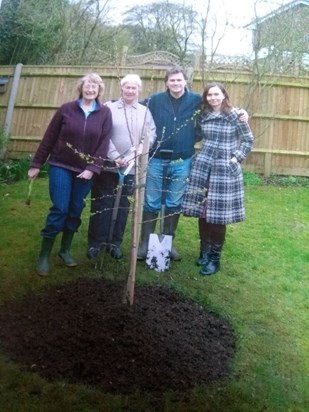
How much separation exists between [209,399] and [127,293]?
812mm

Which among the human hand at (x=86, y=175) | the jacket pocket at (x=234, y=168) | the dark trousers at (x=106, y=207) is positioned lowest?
the dark trousers at (x=106, y=207)

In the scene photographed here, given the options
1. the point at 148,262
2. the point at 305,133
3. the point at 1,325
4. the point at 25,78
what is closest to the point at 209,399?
the point at 1,325

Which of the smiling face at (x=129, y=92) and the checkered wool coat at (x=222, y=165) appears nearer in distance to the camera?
the smiling face at (x=129, y=92)

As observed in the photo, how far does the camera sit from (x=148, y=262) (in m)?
3.46

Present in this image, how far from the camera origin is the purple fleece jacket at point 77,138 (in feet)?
10.2

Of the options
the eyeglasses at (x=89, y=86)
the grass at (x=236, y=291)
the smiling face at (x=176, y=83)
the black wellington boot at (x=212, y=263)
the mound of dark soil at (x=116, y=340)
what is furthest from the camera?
Result: the black wellington boot at (x=212, y=263)

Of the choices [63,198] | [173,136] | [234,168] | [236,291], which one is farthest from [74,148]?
[236,291]

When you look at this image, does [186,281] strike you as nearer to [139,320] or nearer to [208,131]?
[139,320]

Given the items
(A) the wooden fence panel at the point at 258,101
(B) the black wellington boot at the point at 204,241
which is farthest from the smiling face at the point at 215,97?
(A) the wooden fence panel at the point at 258,101

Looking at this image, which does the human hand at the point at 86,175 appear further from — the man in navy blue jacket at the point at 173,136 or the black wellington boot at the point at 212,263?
the black wellington boot at the point at 212,263

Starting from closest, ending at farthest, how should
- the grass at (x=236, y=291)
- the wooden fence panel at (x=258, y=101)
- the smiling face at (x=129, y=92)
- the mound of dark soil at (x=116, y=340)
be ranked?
1. the grass at (x=236, y=291)
2. the mound of dark soil at (x=116, y=340)
3. the smiling face at (x=129, y=92)
4. the wooden fence panel at (x=258, y=101)

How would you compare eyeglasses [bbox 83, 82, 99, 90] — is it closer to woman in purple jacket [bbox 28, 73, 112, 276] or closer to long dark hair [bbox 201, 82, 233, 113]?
woman in purple jacket [bbox 28, 73, 112, 276]

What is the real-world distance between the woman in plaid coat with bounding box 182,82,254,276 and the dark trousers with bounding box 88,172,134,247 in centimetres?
46

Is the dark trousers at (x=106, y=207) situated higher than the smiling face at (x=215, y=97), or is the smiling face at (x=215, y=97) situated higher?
the smiling face at (x=215, y=97)
